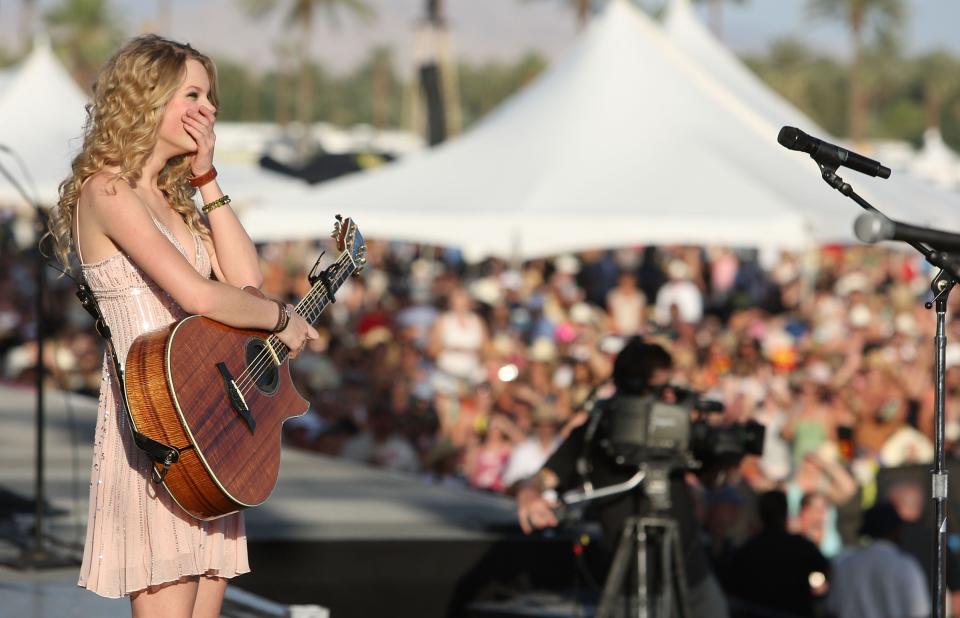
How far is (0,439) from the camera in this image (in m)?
10.6

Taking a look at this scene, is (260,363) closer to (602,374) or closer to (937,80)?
(602,374)

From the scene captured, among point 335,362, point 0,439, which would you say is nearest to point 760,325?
point 335,362

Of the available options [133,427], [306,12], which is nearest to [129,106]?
[133,427]

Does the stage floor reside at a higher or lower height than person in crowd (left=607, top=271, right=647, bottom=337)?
lower

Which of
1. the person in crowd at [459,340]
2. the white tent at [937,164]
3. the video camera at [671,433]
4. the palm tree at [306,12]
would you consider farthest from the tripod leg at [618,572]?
the palm tree at [306,12]

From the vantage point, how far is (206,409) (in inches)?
122

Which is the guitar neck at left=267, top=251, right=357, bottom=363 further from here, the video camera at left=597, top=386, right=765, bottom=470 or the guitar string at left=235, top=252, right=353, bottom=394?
the video camera at left=597, top=386, right=765, bottom=470

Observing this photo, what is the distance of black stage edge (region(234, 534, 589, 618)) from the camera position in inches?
281

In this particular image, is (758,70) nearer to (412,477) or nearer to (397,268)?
(397,268)

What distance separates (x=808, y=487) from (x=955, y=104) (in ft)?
298

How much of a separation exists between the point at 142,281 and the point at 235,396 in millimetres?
298

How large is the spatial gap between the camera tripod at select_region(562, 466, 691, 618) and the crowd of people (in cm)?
40

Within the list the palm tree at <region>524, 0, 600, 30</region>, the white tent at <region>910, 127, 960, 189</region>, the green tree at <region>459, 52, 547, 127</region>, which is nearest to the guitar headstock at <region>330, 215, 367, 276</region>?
the white tent at <region>910, 127, 960, 189</region>

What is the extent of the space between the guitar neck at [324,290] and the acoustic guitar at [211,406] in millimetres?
174
